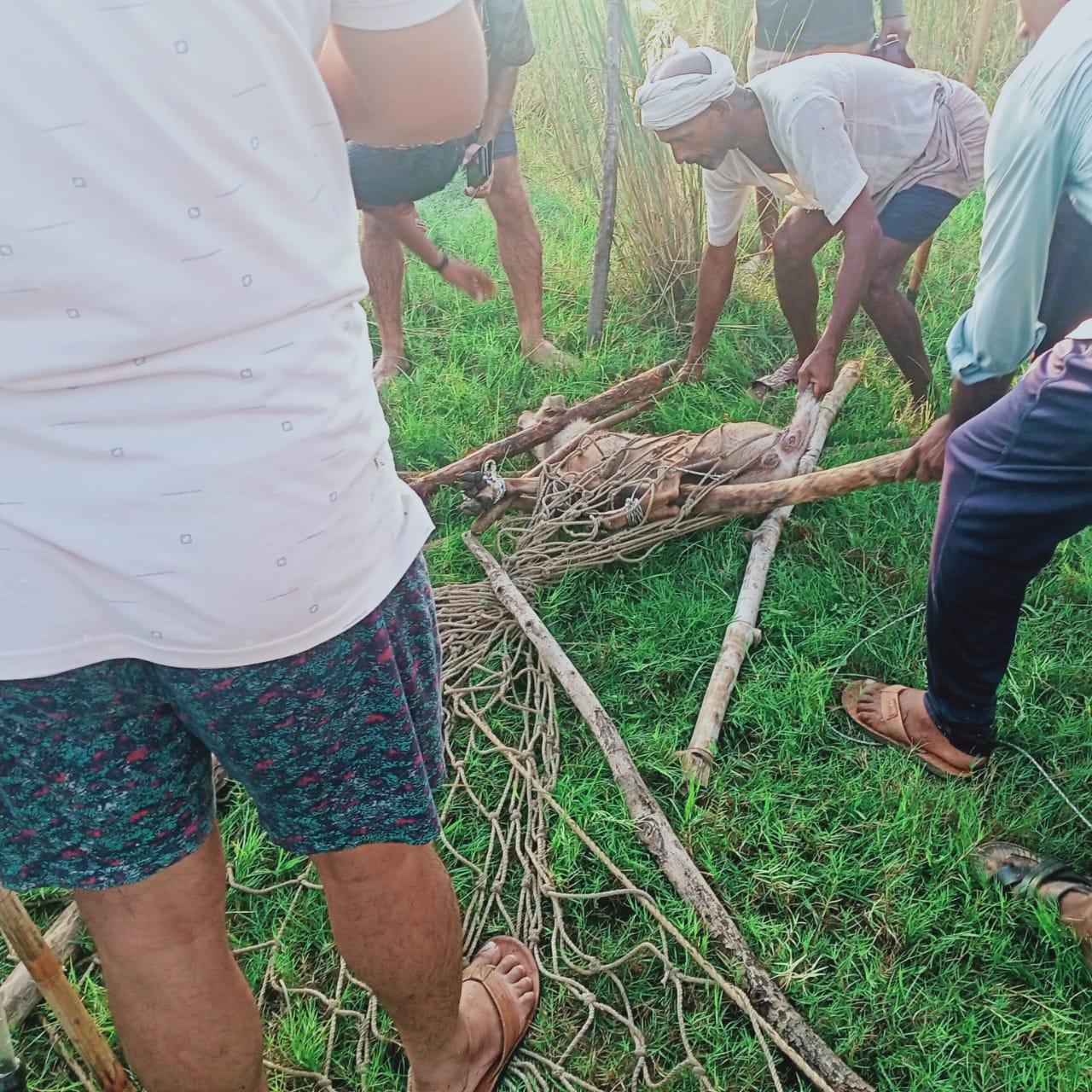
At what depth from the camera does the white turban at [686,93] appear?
3.37 metres

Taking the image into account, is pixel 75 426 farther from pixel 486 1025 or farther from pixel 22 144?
pixel 486 1025

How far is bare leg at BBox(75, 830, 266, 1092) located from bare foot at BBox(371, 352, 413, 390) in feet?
11.8

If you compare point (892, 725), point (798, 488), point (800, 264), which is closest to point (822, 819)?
point (892, 725)

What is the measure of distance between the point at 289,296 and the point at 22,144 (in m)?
0.26

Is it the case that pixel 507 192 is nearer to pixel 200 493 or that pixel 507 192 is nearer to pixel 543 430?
pixel 543 430

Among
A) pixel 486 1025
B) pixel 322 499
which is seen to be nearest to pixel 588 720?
pixel 486 1025

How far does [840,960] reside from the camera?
2068 mm

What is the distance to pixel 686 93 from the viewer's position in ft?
11.1

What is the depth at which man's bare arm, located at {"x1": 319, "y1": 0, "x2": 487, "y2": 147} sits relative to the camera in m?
1.05

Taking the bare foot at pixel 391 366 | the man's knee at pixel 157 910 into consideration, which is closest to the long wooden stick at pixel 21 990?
the man's knee at pixel 157 910

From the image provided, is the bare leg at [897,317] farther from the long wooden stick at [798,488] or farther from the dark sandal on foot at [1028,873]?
the dark sandal on foot at [1028,873]

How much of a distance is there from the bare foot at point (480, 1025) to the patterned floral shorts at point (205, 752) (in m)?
0.69

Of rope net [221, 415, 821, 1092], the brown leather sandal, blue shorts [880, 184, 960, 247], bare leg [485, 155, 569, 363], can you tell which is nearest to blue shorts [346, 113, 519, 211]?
bare leg [485, 155, 569, 363]

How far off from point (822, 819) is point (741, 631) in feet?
2.17
